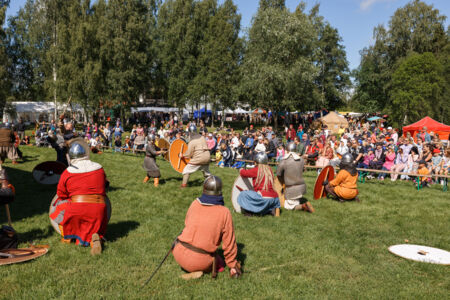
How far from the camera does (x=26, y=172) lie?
1191 cm

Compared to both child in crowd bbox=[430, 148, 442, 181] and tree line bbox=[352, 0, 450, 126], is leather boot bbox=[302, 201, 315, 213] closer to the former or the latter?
child in crowd bbox=[430, 148, 442, 181]

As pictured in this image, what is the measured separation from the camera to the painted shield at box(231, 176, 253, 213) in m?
7.54

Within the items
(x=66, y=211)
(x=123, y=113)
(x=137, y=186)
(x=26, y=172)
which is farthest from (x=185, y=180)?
(x=123, y=113)

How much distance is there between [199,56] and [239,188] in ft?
112

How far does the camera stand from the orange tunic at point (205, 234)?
14.0 ft

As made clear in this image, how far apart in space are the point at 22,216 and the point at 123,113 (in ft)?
97.3

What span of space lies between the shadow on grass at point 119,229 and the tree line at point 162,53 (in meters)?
26.2

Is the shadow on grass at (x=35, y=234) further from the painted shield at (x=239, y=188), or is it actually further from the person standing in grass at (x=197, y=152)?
the person standing in grass at (x=197, y=152)

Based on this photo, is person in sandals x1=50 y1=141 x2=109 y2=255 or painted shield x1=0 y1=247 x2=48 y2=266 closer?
painted shield x1=0 y1=247 x2=48 y2=266

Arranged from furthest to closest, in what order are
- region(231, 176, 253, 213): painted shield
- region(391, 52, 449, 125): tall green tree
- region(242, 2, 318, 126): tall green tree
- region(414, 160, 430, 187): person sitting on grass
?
1. region(391, 52, 449, 125): tall green tree
2. region(242, 2, 318, 126): tall green tree
3. region(414, 160, 430, 187): person sitting on grass
4. region(231, 176, 253, 213): painted shield

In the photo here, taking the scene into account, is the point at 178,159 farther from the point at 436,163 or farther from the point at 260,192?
the point at 436,163

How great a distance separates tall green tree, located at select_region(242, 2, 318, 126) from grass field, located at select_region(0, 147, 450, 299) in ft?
76.2

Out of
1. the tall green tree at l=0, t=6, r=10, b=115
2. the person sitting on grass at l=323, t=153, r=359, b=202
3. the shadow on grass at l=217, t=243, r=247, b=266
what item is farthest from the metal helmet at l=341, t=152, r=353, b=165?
the tall green tree at l=0, t=6, r=10, b=115

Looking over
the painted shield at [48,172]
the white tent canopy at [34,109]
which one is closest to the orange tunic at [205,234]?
the painted shield at [48,172]
